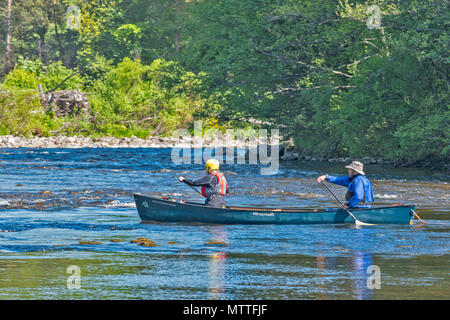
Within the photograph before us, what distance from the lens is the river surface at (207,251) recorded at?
34.3 ft

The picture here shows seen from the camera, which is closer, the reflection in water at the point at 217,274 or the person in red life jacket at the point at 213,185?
the reflection in water at the point at 217,274

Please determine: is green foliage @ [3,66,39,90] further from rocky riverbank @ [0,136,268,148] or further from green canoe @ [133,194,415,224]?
green canoe @ [133,194,415,224]

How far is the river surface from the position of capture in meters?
10.5

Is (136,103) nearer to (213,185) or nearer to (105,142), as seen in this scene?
(105,142)

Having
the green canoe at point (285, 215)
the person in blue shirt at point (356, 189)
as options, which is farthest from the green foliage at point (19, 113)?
the person in blue shirt at point (356, 189)

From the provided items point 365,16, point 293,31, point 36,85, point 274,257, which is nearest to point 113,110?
point 36,85

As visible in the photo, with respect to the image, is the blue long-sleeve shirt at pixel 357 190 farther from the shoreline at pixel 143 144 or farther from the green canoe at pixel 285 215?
the shoreline at pixel 143 144

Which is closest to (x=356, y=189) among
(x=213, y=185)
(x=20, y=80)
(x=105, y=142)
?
(x=213, y=185)

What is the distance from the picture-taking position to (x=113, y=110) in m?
55.3

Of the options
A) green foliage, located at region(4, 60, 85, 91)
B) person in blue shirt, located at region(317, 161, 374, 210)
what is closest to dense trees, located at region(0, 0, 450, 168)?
green foliage, located at region(4, 60, 85, 91)

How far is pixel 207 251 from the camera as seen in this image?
1384 centimetres

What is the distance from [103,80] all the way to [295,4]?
87.1 feet

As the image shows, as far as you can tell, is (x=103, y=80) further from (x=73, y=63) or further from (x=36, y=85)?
(x=73, y=63)

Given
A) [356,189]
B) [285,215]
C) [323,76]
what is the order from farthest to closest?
[323,76] → [356,189] → [285,215]
